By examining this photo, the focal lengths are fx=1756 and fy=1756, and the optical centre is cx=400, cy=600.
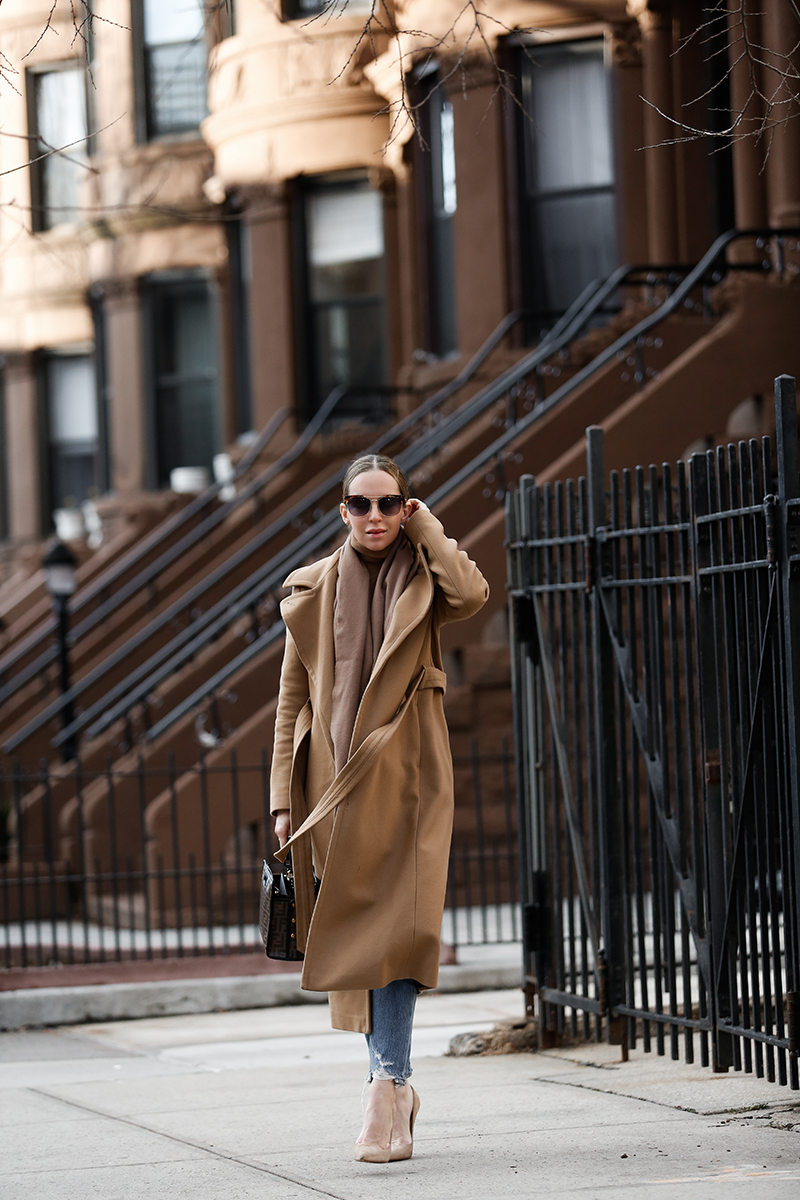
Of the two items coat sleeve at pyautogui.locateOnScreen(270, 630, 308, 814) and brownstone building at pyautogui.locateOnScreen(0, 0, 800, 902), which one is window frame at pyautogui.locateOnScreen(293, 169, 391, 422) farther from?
coat sleeve at pyautogui.locateOnScreen(270, 630, 308, 814)

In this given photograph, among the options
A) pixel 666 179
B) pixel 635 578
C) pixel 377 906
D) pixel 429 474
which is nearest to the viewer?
pixel 377 906

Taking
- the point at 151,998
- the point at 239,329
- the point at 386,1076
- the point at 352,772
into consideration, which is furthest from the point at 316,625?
the point at 239,329

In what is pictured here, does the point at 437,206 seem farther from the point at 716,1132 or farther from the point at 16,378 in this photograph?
the point at 716,1132

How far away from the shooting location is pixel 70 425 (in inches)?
945

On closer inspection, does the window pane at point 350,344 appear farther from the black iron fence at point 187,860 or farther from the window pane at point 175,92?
the black iron fence at point 187,860

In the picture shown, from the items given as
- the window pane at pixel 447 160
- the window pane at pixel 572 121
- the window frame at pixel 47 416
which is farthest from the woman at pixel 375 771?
the window frame at pixel 47 416

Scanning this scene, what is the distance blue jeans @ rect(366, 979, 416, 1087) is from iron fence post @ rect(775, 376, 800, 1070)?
4.01 ft

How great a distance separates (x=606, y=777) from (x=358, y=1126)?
1.70 metres

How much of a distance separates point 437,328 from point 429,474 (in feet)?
11.4

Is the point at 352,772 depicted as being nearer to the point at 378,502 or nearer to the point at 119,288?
the point at 378,502

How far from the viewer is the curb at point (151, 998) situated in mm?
9086

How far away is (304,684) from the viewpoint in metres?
5.52

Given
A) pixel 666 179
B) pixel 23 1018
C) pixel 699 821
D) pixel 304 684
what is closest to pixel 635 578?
pixel 699 821

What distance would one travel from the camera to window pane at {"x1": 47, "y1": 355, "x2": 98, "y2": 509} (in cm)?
2394
